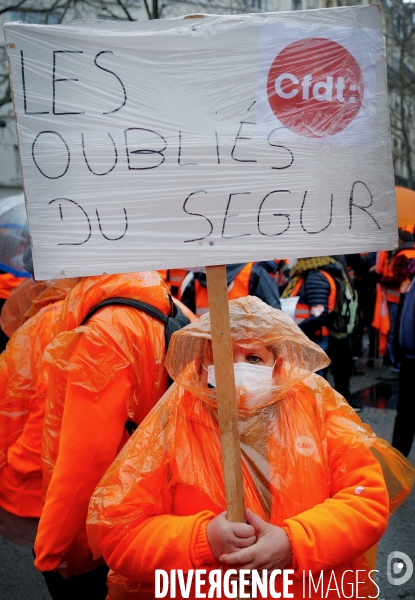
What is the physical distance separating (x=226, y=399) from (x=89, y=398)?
53 centimetres

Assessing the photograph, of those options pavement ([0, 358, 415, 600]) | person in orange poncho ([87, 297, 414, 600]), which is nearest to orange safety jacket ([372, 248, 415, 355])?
pavement ([0, 358, 415, 600])

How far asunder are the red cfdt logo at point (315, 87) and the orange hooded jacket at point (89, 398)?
0.79 metres

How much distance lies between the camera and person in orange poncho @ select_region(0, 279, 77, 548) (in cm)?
253

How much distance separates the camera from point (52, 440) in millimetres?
2195

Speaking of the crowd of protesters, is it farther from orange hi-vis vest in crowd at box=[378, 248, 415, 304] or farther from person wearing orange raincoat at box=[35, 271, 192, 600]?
orange hi-vis vest in crowd at box=[378, 248, 415, 304]

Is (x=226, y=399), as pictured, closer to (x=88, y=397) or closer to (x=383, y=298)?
(x=88, y=397)

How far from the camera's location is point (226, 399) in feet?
5.47

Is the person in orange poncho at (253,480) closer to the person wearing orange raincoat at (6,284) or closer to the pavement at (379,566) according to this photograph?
the pavement at (379,566)

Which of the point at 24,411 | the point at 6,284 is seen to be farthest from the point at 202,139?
the point at 6,284

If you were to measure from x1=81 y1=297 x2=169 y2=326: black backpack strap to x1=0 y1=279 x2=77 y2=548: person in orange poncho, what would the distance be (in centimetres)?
53

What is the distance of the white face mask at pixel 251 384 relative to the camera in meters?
1.85

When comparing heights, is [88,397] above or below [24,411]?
above

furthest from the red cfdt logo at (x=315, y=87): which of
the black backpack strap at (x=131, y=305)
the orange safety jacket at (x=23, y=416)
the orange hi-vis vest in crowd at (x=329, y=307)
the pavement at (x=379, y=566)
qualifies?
the orange hi-vis vest in crowd at (x=329, y=307)

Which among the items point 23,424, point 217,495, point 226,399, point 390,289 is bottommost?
point 390,289
